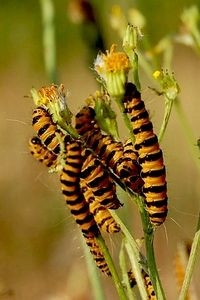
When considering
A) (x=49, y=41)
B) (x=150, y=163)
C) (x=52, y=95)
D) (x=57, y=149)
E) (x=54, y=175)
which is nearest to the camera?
(x=150, y=163)

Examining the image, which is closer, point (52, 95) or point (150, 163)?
point (150, 163)

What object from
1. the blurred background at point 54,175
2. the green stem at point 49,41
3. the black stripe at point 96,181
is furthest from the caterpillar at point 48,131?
the green stem at point 49,41

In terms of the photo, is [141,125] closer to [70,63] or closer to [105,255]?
[105,255]

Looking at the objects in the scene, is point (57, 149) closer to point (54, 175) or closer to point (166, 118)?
point (166, 118)

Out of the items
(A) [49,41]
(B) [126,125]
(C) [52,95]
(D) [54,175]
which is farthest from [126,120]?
(A) [49,41]

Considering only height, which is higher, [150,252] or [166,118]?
[166,118]

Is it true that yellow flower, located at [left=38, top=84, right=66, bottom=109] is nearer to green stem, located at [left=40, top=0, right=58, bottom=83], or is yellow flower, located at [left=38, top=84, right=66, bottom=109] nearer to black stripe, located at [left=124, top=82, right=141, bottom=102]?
black stripe, located at [left=124, top=82, right=141, bottom=102]
